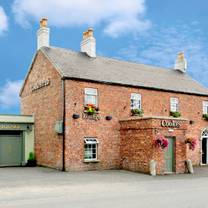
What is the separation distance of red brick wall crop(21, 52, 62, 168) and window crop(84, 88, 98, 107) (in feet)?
5.76

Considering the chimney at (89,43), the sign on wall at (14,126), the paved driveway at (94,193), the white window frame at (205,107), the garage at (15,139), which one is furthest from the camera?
the white window frame at (205,107)

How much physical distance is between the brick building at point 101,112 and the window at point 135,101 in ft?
0.24

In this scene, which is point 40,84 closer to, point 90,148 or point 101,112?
point 101,112

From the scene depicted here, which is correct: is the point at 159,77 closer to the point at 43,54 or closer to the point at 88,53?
the point at 88,53

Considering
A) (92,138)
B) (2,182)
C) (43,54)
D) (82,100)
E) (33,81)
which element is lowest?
(2,182)

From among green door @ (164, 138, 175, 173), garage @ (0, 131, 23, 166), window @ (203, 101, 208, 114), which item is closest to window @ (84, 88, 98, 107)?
green door @ (164, 138, 175, 173)

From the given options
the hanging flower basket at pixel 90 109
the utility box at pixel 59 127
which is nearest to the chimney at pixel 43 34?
the hanging flower basket at pixel 90 109

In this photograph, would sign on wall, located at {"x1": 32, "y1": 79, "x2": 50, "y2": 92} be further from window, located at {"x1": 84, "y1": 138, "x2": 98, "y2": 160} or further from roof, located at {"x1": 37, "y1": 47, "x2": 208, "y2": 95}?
window, located at {"x1": 84, "y1": 138, "x2": 98, "y2": 160}

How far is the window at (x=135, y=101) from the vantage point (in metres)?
25.7

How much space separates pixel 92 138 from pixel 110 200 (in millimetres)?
11743

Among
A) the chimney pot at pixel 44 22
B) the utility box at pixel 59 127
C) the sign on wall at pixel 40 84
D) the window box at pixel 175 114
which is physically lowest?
the utility box at pixel 59 127

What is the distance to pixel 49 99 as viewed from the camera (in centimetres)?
2483

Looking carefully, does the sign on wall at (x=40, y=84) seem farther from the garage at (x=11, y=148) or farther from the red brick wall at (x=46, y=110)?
the garage at (x=11, y=148)

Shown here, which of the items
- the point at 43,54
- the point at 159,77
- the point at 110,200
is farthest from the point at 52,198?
the point at 159,77
